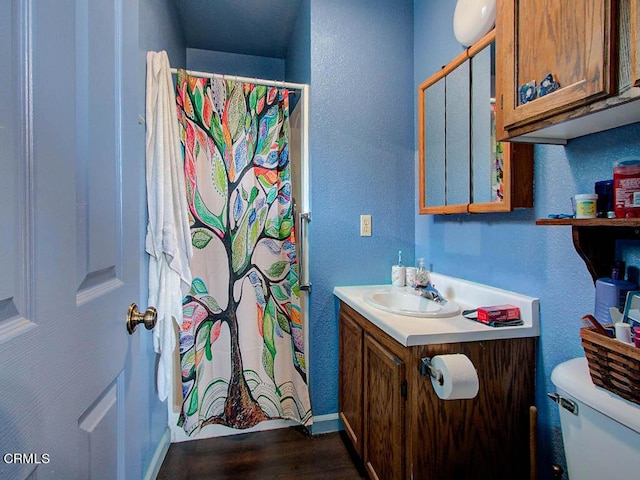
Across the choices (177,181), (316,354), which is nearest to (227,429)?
(316,354)

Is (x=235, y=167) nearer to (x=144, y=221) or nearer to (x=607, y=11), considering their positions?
(x=144, y=221)

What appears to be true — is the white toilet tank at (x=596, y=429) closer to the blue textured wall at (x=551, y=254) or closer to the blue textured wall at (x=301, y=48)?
the blue textured wall at (x=551, y=254)

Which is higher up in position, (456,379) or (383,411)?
(456,379)

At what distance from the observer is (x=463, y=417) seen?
44.0 inches

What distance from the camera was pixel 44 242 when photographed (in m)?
0.46

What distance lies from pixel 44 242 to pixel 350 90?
180 centimetres

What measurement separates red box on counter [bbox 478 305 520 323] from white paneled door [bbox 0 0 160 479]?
1.12m

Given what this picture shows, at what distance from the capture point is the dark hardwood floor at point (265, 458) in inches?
63.9

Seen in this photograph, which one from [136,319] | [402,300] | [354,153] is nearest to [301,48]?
[354,153]

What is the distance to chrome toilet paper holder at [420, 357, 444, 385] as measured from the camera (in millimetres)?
1017

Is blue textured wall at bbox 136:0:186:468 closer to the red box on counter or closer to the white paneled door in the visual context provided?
the white paneled door

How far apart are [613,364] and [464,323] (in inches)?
19.7

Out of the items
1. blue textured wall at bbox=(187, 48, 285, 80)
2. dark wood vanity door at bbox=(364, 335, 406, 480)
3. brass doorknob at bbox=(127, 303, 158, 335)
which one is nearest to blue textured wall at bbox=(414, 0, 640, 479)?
dark wood vanity door at bbox=(364, 335, 406, 480)

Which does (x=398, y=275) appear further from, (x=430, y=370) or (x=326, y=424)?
(x=326, y=424)
